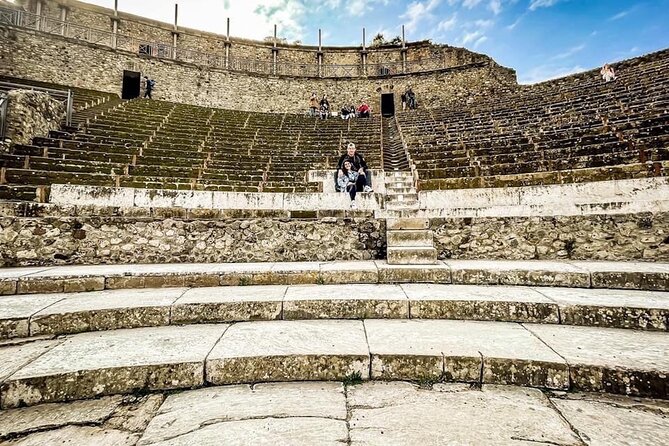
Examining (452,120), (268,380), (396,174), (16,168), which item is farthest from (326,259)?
(452,120)

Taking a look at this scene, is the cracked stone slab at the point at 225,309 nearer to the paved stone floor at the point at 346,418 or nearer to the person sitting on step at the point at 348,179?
the paved stone floor at the point at 346,418

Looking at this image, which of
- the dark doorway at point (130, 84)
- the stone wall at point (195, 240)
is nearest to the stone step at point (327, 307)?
the stone wall at point (195, 240)

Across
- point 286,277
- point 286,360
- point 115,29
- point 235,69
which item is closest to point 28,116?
point 286,277

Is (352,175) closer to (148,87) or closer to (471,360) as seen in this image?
(471,360)

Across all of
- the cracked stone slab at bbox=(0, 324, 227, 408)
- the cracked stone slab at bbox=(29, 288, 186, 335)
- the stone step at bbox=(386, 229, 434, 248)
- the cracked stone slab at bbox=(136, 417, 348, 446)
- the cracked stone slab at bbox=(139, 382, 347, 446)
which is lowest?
the cracked stone slab at bbox=(139, 382, 347, 446)

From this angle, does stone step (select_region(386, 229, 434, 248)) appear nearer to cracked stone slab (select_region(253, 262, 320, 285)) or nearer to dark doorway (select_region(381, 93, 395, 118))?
cracked stone slab (select_region(253, 262, 320, 285))

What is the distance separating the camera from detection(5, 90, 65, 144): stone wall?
7.11 meters

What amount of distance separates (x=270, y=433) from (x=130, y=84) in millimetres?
24129

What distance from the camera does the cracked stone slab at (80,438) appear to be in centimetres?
129

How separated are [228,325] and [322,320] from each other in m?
0.77

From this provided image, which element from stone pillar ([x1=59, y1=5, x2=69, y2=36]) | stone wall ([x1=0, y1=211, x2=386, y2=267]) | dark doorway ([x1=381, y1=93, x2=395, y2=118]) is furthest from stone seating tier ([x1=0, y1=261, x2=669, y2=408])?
stone pillar ([x1=59, y1=5, x2=69, y2=36])

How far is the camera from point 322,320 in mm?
2426

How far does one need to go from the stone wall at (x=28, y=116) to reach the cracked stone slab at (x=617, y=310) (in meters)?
11.3

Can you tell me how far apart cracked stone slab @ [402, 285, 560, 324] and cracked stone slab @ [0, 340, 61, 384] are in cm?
262
